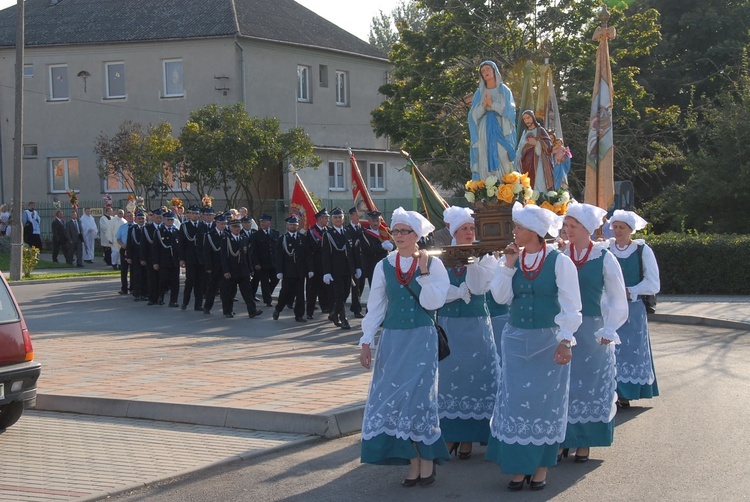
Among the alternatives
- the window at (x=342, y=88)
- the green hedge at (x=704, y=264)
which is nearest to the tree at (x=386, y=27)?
the window at (x=342, y=88)

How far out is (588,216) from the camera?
8078 millimetres

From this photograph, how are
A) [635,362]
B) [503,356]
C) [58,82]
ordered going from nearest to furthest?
[503,356] → [635,362] → [58,82]

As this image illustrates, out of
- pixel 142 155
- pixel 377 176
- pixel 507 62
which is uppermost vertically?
pixel 507 62

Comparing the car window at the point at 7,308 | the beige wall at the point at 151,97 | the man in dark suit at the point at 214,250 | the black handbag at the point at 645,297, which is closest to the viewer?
the car window at the point at 7,308

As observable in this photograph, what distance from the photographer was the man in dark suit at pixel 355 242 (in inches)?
693

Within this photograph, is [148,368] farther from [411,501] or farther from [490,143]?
[411,501]

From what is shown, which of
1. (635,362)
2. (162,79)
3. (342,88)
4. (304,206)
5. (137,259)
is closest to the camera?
(635,362)

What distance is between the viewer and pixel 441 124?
1314 inches

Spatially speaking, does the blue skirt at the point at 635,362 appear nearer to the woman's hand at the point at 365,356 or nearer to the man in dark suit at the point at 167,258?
the woman's hand at the point at 365,356

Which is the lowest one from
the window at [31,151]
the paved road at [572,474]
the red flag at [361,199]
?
the paved road at [572,474]

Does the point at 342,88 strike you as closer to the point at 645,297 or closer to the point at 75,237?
the point at 75,237

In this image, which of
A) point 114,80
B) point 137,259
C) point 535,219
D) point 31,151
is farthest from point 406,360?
point 31,151

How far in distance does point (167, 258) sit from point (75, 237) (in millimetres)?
12345

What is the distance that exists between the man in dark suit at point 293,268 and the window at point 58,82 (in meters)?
28.3
